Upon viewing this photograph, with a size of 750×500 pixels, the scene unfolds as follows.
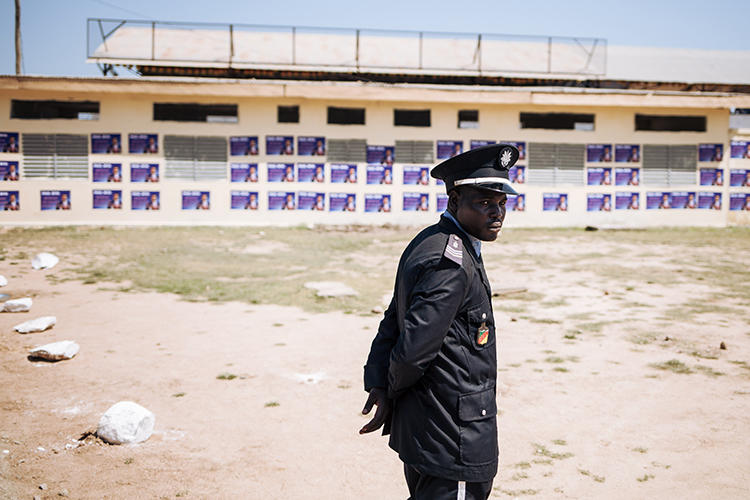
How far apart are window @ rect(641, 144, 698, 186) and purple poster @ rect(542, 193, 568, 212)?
2631 mm

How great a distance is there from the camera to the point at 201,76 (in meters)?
18.9

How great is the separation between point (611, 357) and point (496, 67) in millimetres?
15924

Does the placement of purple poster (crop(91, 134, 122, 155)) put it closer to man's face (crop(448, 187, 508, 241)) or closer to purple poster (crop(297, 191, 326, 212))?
purple poster (crop(297, 191, 326, 212))

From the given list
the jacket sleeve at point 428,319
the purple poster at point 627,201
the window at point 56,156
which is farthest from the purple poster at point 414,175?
the jacket sleeve at point 428,319

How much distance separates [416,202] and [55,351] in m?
13.2

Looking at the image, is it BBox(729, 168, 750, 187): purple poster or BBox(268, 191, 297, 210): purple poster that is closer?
BBox(268, 191, 297, 210): purple poster

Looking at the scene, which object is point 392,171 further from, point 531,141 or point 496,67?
point 496,67

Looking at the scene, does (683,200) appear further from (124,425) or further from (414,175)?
(124,425)

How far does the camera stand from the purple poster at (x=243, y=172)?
17.2m

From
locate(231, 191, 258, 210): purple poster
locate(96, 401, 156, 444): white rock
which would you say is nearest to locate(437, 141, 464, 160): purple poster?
locate(231, 191, 258, 210): purple poster

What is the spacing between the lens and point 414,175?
58.3 feet

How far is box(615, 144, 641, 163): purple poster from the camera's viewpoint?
1844 cm

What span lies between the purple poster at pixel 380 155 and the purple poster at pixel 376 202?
98cm

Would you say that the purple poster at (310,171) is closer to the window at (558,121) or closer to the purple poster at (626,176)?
the window at (558,121)
